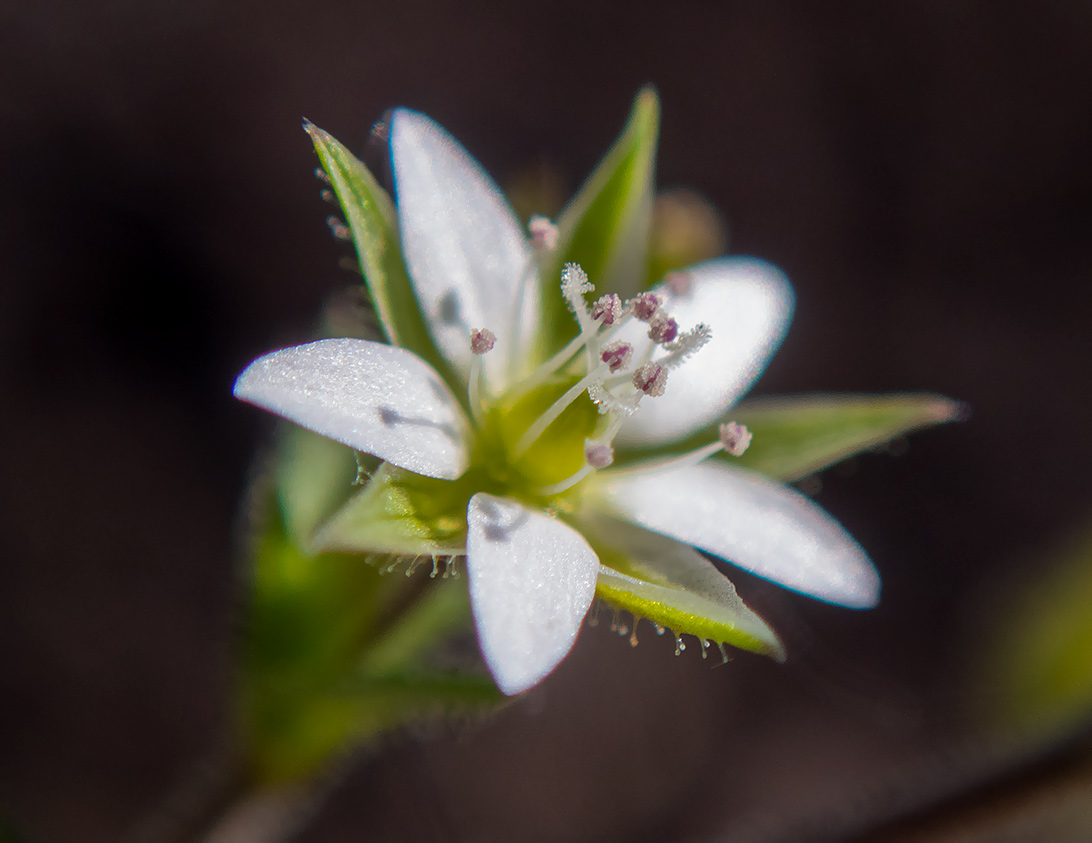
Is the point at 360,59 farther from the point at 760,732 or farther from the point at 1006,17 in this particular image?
the point at 760,732

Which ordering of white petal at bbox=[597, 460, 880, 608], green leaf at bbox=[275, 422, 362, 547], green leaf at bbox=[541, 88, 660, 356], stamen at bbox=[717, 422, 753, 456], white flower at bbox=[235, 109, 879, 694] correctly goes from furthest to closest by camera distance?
green leaf at bbox=[275, 422, 362, 547] < green leaf at bbox=[541, 88, 660, 356] < stamen at bbox=[717, 422, 753, 456] < white petal at bbox=[597, 460, 880, 608] < white flower at bbox=[235, 109, 879, 694]

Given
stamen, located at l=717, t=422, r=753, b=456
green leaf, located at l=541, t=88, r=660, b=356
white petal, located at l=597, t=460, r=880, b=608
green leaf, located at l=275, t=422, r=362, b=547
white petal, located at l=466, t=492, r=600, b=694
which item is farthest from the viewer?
green leaf, located at l=275, t=422, r=362, b=547

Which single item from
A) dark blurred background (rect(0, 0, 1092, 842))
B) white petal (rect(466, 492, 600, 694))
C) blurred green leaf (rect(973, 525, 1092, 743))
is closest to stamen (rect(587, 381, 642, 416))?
white petal (rect(466, 492, 600, 694))

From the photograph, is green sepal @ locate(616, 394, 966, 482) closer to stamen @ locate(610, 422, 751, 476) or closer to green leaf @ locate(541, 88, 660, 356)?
stamen @ locate(610, 422, 751, 476)

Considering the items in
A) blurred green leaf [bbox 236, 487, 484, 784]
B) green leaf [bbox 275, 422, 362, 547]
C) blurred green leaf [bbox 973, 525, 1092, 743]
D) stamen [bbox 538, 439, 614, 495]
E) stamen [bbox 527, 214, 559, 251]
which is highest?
stamen [bbox 527, 214, 559, 251]

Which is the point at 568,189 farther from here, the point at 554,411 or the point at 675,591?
the point at 675,591

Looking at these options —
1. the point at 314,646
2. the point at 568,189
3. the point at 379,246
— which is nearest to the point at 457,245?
the point at 379,246

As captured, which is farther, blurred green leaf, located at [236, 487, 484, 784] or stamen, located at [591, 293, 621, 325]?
blurred green leaf, located at [236, 487, 484, 784]

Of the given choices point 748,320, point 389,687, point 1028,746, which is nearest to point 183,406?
point 389,687

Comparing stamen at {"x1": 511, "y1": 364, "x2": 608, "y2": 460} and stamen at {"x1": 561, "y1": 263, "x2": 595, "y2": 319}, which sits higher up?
stamen at {"x1": 561, "y1": 263, "x2": 595, "y2": 319}
